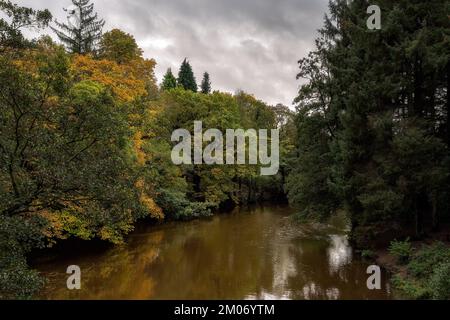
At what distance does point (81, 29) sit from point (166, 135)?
904cm

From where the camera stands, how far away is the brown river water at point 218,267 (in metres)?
13.1

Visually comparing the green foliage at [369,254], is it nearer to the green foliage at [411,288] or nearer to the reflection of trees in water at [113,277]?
the green foliage at [411,288]

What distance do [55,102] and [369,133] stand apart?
1239 cm

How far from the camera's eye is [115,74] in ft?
66.1

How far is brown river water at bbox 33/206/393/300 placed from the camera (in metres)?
13.1

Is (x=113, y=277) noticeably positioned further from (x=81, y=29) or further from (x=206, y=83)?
(x=206, y=83)

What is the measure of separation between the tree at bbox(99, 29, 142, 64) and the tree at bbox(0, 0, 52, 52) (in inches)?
538

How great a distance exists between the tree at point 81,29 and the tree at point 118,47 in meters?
2.49

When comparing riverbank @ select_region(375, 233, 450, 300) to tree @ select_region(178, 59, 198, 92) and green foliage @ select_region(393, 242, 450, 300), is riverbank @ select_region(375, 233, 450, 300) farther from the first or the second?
tree @ select_region(178, 59, 198, 92)

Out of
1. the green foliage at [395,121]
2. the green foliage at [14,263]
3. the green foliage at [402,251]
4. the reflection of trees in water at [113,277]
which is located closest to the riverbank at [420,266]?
the green foliage at [402,251]

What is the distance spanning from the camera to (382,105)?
16656 millimetres
